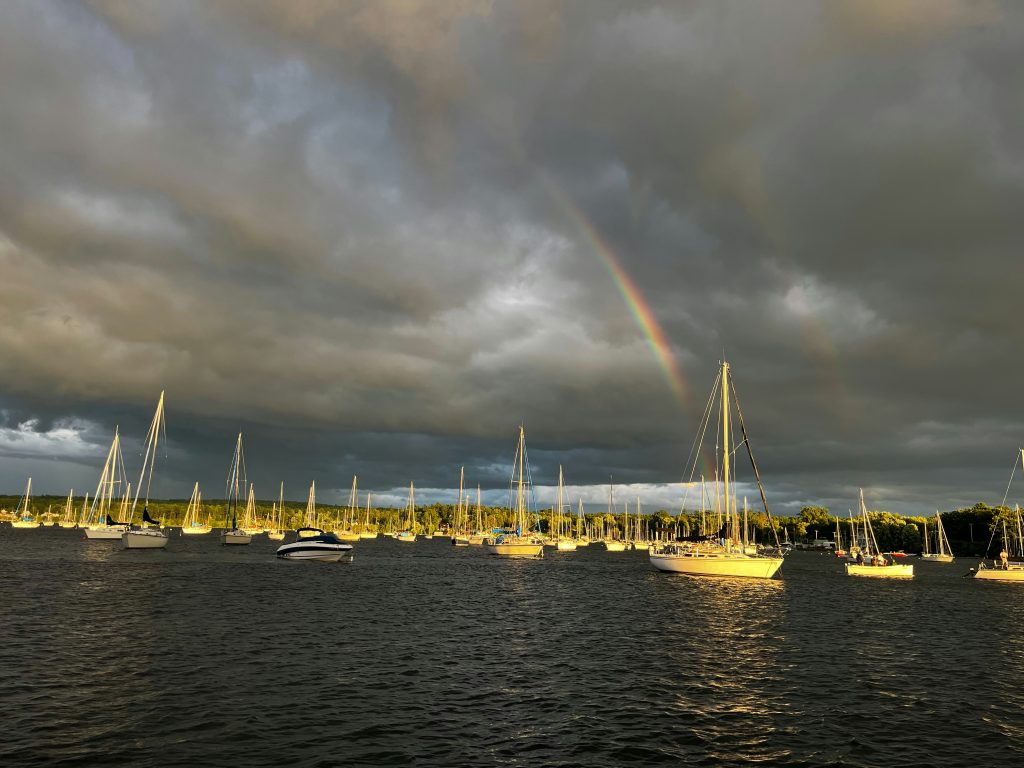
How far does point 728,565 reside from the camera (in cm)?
9556

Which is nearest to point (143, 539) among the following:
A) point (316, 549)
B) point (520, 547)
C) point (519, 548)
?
point (316, 549)

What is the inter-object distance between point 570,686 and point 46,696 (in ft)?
74.0

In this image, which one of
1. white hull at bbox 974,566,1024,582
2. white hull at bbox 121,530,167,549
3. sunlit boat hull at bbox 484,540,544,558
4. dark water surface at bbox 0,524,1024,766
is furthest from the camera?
sunlit boat hull at bbox 484,540,544,558

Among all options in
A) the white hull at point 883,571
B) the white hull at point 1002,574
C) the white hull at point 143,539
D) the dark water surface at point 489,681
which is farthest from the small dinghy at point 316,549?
the white hull at point 1002,574

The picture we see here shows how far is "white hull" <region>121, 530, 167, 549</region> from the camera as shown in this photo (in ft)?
429

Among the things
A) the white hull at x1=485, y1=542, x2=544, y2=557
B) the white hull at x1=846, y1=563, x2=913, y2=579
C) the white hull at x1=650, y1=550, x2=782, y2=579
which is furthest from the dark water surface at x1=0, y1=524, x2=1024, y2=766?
the white hull at x1=485, y1=542, x2=544, y2=557

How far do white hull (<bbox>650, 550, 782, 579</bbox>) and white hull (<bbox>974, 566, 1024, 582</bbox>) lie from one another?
58.2m

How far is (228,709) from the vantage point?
27.2m

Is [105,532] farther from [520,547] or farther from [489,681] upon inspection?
[489,681]

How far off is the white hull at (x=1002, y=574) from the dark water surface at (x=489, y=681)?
6258cm

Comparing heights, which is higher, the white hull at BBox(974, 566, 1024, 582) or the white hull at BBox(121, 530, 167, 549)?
the white hull at BBox(121, 530, 167, 549)

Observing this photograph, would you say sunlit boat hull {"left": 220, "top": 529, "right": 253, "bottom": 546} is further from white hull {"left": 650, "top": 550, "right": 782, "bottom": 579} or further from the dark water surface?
white hull {"left": 650, "top": 550, "right": 782, "bottom": 579}

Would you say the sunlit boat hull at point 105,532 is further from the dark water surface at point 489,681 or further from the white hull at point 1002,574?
the white hull at point 1002,574

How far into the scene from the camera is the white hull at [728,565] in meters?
93.6
